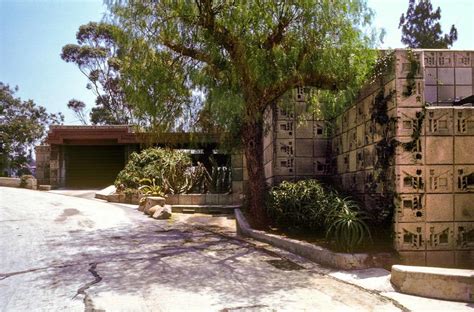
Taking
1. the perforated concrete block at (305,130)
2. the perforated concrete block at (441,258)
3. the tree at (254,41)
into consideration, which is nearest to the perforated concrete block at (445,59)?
the tree at (254,41)

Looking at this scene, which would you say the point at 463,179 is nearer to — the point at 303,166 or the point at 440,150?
the point at 440,150

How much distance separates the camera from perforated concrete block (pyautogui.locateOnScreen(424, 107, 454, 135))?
23.1 ft

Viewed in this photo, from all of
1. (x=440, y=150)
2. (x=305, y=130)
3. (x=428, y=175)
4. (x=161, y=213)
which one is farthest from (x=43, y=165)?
(x=440, y=150)

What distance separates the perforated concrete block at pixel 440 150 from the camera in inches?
277

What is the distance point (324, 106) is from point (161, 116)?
344 cm

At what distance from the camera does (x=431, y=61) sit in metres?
8.53

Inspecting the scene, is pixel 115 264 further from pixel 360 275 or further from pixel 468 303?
pixel 468 303

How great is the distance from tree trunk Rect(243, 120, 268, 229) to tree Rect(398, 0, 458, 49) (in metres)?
24.9

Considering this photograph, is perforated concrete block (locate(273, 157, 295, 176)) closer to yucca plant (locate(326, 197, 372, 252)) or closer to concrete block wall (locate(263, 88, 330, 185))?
concrete block wall (locate(263, 88, 330, 185))

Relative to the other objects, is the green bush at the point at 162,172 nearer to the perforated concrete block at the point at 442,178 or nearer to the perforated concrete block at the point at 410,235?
the perforated concrete block at the point at 410,235

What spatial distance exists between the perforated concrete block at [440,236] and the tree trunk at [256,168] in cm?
369

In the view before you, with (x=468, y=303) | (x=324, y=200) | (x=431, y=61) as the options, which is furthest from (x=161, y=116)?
(x=468, y=303)

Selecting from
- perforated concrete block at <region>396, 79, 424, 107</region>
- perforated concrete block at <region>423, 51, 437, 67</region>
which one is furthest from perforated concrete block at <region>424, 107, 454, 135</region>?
perforated concrete block at <region>423, 51, 437, 67</region>

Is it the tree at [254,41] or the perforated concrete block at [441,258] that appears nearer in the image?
the perforated concrete block at [441,258]
